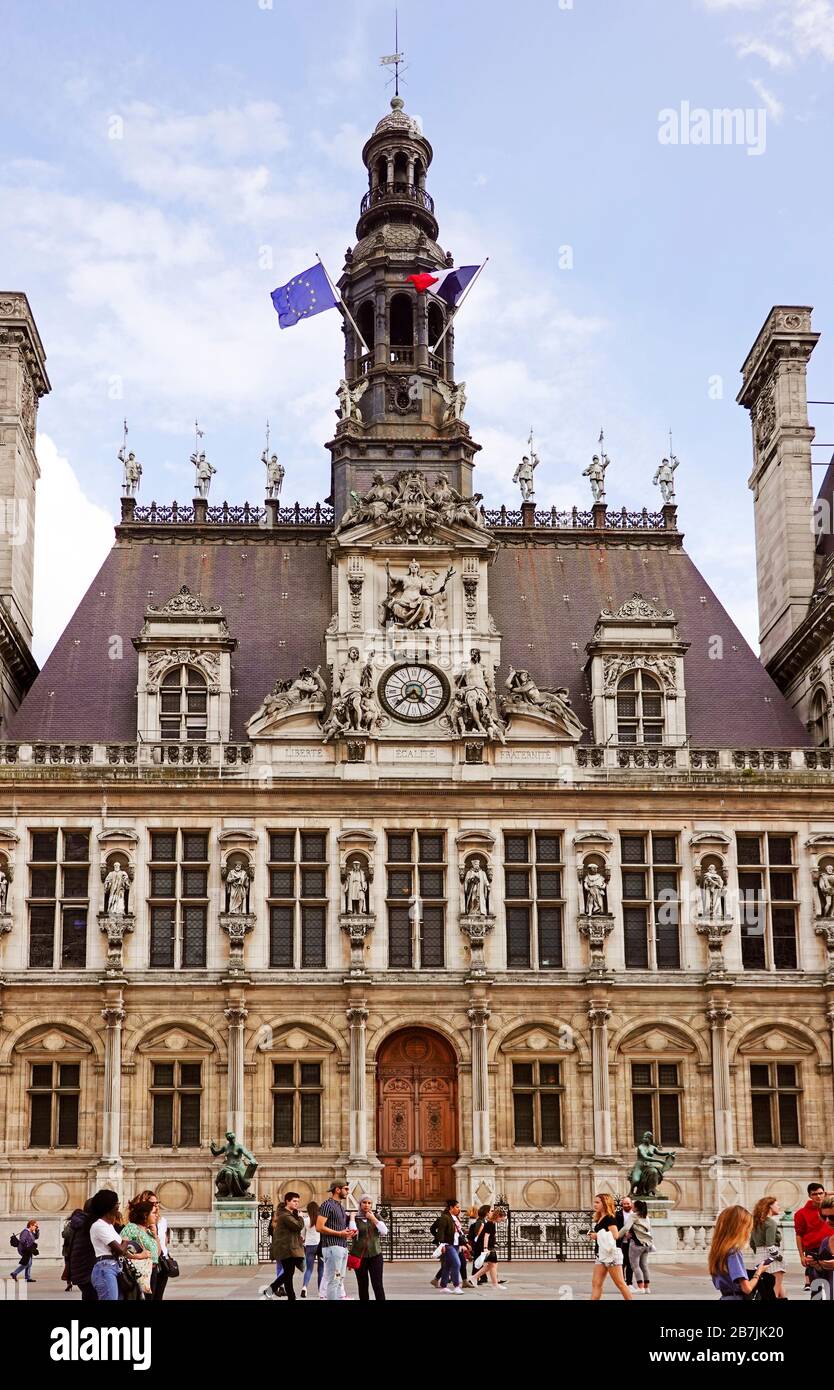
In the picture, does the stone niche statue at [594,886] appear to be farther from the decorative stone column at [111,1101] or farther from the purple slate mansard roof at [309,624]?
the decorative stone column at [111,1101]

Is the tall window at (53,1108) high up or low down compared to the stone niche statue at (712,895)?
down

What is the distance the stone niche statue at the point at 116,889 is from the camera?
46.2m

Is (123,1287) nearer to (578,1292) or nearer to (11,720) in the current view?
(578,1292)

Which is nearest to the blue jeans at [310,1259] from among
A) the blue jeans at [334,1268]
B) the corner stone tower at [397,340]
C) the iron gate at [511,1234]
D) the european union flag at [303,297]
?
the blue jeans at [334,1268]

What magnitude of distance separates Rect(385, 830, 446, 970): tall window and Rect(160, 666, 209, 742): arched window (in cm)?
620

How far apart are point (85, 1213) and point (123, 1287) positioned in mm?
977

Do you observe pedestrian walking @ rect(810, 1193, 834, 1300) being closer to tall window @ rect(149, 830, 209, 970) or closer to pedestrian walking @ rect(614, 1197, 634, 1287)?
pedestrian walking @ rect(614, 1197, 634, 1287)

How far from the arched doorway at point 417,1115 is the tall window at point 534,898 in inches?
130

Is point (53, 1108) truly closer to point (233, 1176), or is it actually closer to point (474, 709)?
point (233, 1176)

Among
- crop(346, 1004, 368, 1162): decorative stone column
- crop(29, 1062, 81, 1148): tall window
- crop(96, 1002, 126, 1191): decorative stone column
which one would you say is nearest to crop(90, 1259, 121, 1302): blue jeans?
crop(96, 1002, 126, 1191): decorative stone column

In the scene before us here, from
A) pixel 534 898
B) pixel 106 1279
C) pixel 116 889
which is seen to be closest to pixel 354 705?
pixel 534 898

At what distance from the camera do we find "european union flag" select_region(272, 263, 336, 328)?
53.7m

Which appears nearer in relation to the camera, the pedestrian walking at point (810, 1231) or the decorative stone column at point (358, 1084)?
the pedestrian walking at point (810, 1231)

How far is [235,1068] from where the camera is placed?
45625 millimetres
